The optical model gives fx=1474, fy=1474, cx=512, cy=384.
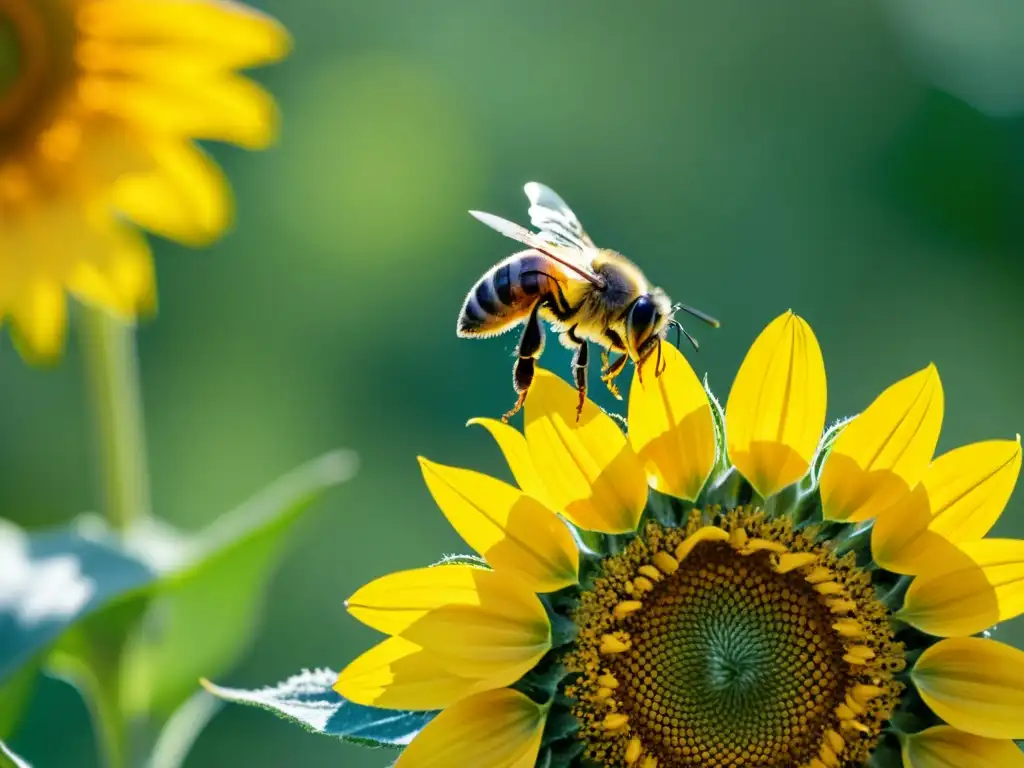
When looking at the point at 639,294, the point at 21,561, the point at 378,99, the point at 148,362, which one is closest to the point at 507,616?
the point at 639,294

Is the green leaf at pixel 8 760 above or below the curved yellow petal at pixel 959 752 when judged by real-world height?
below

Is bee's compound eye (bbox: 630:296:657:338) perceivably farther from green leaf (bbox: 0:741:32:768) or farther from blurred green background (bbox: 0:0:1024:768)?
blurred green background (bbox: 0:0:1024:768)

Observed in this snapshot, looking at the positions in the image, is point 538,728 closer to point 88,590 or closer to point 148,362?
point 88,590

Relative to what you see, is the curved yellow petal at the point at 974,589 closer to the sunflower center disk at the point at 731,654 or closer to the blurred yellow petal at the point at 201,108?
the sunflower center disk at the point at 731,654

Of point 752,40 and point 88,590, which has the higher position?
point 752,40

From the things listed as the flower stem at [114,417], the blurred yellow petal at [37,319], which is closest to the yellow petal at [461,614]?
the flower stem at [114,417]
